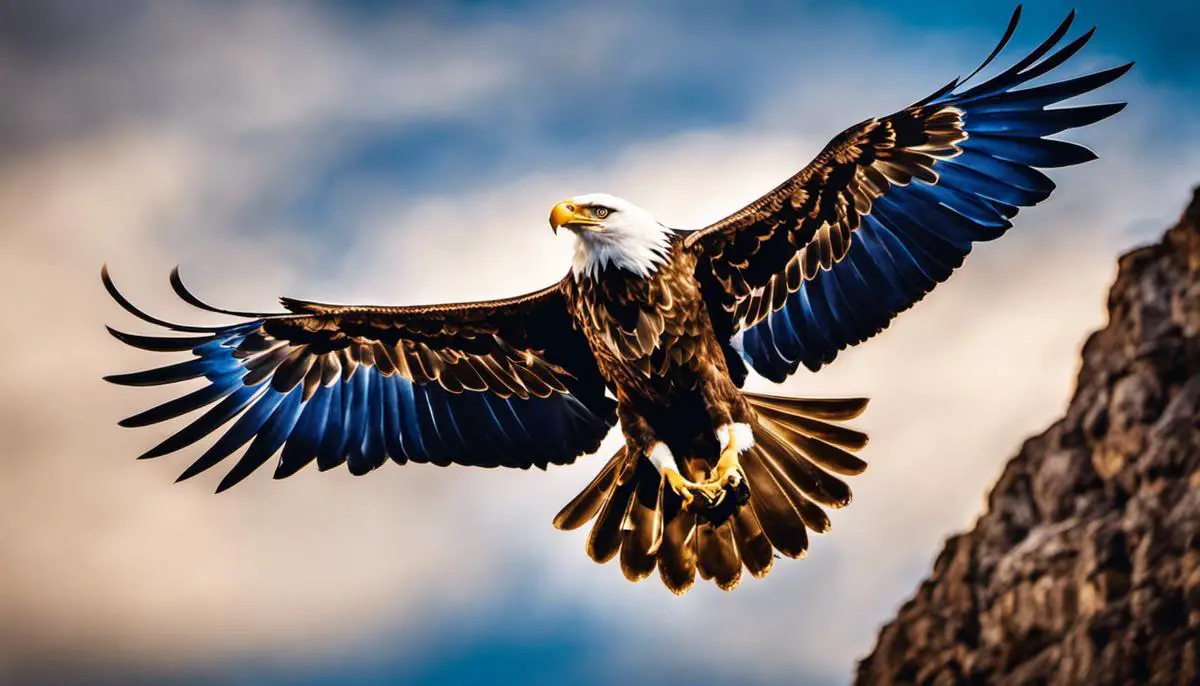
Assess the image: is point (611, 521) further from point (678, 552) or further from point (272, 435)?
point (272, 435)

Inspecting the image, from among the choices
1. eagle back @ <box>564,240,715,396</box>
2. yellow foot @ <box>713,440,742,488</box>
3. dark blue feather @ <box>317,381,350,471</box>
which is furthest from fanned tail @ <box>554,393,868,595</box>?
dark blue feather @ <box>317,381,350,471</box>

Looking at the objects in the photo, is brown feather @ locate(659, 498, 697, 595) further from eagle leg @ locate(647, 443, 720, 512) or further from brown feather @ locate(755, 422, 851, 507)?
brown feather @ locate(755, 422, 851, 507)

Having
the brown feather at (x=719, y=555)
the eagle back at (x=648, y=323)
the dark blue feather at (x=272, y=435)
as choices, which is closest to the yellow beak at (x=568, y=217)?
the eagle back at (x=648, y=323)

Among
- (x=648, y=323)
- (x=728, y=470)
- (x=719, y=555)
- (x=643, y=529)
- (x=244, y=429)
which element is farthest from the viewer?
(x=244, y=429)

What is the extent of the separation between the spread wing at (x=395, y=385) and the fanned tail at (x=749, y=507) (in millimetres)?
772

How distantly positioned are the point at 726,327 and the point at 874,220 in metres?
1.23

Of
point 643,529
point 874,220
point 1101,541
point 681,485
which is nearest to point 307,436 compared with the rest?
point 643,529

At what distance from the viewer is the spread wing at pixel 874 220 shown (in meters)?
10.7

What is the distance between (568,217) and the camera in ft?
35.1

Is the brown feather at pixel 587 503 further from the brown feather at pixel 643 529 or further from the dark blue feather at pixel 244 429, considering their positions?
the dark blue feather at pixel 244 429

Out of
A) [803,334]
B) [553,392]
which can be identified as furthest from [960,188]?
[553,392]

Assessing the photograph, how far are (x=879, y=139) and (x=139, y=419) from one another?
17.3ft

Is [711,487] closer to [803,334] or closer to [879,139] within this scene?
[803,334]

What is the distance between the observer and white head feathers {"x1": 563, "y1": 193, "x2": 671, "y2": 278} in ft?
34.6
